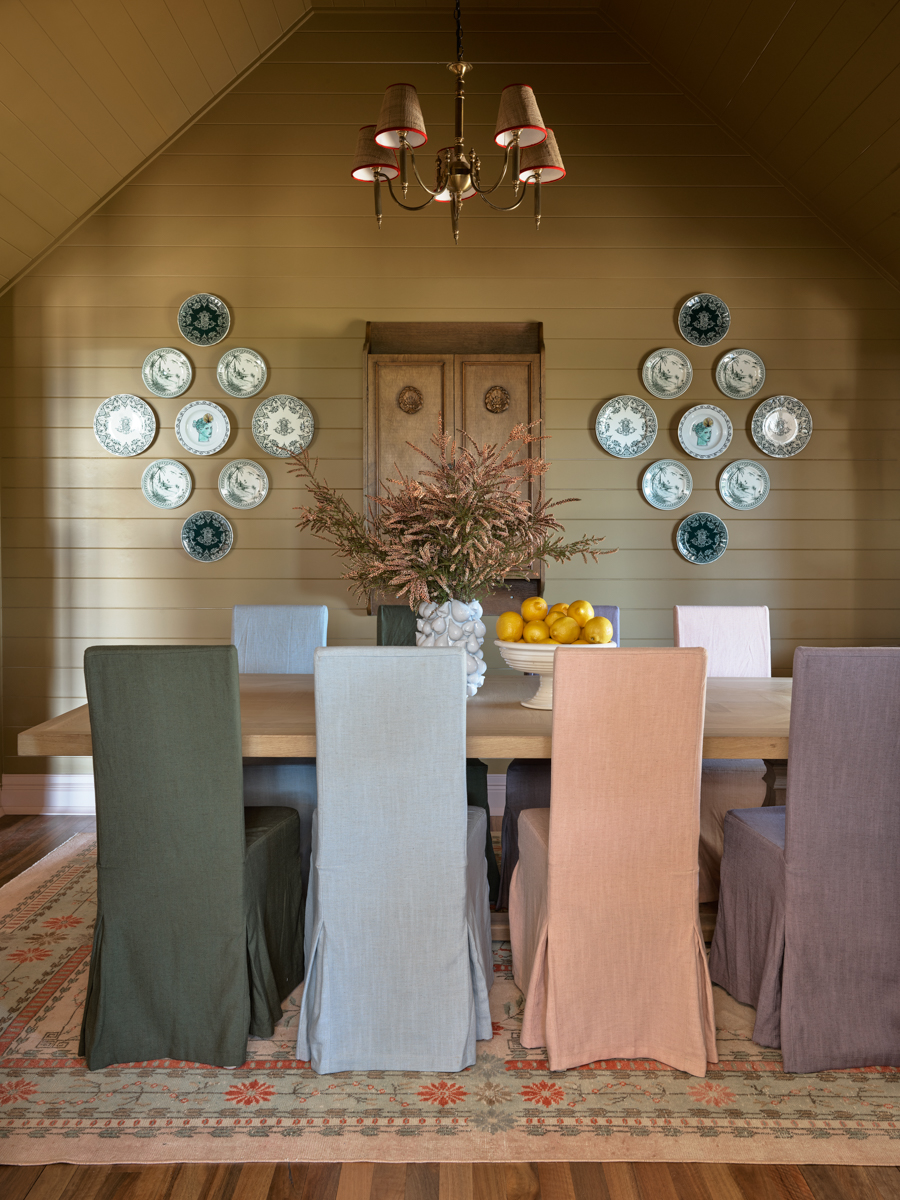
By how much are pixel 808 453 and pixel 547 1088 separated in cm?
307

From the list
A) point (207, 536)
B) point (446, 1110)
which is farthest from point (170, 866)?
point (207, 536)

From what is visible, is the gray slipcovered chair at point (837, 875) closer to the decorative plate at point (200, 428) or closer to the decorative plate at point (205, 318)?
the decorative plate at point (200, 428)

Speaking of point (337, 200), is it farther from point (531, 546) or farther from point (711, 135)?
point (531, 546)

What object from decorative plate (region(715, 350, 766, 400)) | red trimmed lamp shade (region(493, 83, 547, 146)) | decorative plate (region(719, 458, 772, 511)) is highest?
red trimmed lamp shade (region(493, 83, 547, 146))

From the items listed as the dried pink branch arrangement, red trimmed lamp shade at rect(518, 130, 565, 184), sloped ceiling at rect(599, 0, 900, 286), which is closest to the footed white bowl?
the dried pink branch arrangement

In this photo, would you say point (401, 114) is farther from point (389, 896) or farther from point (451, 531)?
point (389, 896)

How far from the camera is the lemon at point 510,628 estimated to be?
2.25m

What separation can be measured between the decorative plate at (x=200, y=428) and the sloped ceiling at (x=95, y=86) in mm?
973

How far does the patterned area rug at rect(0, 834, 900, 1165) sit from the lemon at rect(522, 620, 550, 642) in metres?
0.95

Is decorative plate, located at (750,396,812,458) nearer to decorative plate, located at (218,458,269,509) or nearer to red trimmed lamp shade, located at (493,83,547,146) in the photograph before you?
red trimmed lamp shade, located at (493,83,547,146)

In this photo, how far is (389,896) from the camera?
184 centimetres

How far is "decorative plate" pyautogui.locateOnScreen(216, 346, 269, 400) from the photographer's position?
3.88 meters

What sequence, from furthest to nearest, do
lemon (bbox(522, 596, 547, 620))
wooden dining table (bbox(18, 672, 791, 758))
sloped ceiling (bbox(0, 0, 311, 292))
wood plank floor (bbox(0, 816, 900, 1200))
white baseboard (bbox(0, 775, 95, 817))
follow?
white baseboard (bbox(0, 775, 95, 817)) < sloped ceiling (bbox(0, 0, 311, 292)) < lemon (bbox(522, 596, 547, 620)) < wooden dining table (bbox(18, 672, 791, 758)) < wood plank floor (bbox(0, 816, 900, 1200))

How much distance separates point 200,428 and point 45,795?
6.11ft
